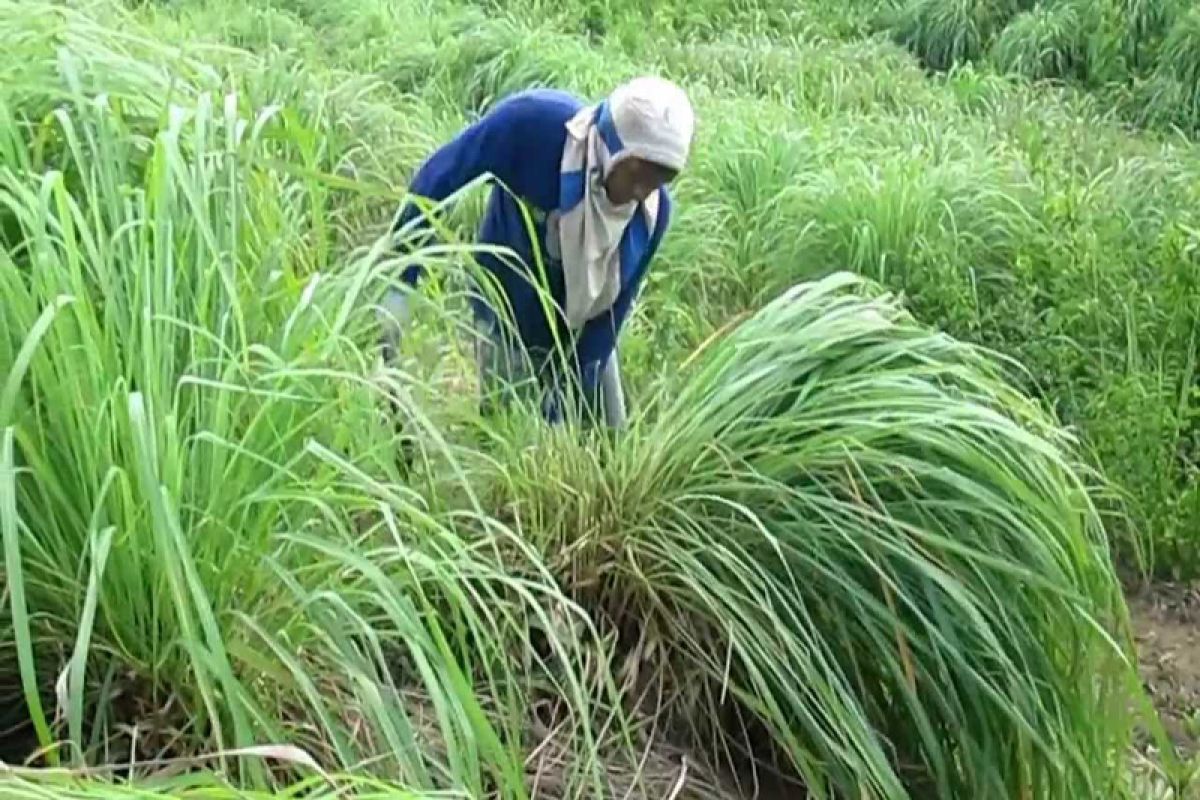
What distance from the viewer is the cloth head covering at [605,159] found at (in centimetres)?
253

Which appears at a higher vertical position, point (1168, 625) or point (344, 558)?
point (344, 558)

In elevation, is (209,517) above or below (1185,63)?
above

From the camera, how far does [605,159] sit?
2.57 meters

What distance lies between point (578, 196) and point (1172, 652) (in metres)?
1.83

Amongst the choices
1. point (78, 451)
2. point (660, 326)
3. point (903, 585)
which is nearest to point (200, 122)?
point (78, 451)

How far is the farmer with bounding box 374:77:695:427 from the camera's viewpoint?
254cm

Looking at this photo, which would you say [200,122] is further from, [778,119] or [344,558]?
[778,119]

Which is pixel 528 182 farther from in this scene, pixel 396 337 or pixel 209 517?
pixel 209 517

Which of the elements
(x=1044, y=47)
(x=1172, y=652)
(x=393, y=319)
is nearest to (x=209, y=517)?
(x=393, y=319)

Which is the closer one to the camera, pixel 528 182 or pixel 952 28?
pixel 528 182

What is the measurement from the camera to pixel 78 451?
1523mm

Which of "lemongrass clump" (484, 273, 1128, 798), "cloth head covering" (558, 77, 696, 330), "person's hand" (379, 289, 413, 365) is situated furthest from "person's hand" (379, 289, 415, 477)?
"cloth head covering" (558, 77, 696, 330)

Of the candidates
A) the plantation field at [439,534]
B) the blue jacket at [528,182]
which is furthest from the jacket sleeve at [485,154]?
the plantation field at [439,534]

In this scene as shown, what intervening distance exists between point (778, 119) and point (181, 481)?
4.04 meters
